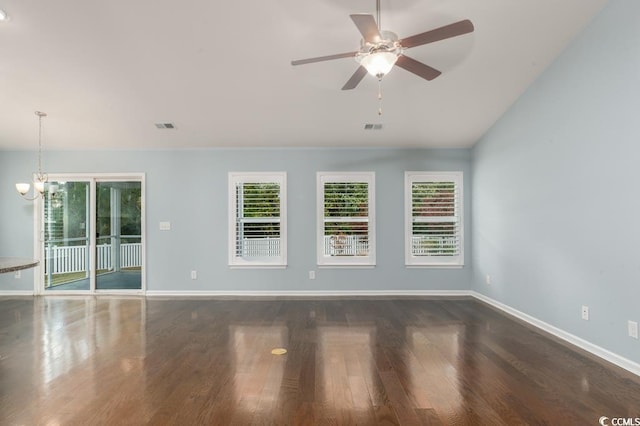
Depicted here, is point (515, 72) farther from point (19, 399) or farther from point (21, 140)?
point (21, 140)

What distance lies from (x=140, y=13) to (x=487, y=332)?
4732 millimetres

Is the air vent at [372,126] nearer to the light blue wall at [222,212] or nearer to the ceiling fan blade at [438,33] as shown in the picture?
the light blue wall at [222,212]

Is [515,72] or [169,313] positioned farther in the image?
[169,313]

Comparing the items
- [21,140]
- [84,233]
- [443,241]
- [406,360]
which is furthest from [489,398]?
[21,140]

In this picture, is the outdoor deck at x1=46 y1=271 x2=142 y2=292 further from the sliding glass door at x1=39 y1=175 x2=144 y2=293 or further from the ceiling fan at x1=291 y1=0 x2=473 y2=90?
the ceiling fan at x1=291 y1=0 x2=473 y2=90

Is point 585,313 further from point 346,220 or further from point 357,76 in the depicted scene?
point 346,220

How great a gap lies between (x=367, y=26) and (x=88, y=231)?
591 cm

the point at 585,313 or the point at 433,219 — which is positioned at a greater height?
the point at 433,219

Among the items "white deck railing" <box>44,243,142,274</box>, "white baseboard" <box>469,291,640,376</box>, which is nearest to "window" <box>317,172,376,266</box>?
"white baseboard" <box>469,291,640,376</box>

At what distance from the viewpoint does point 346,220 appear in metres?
5.93

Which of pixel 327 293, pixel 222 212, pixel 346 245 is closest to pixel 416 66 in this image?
pixel 346 245

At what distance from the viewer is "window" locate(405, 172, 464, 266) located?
5.92 metres

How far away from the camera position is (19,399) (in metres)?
2.51

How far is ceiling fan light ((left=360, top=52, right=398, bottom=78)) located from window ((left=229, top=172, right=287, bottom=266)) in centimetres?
362
